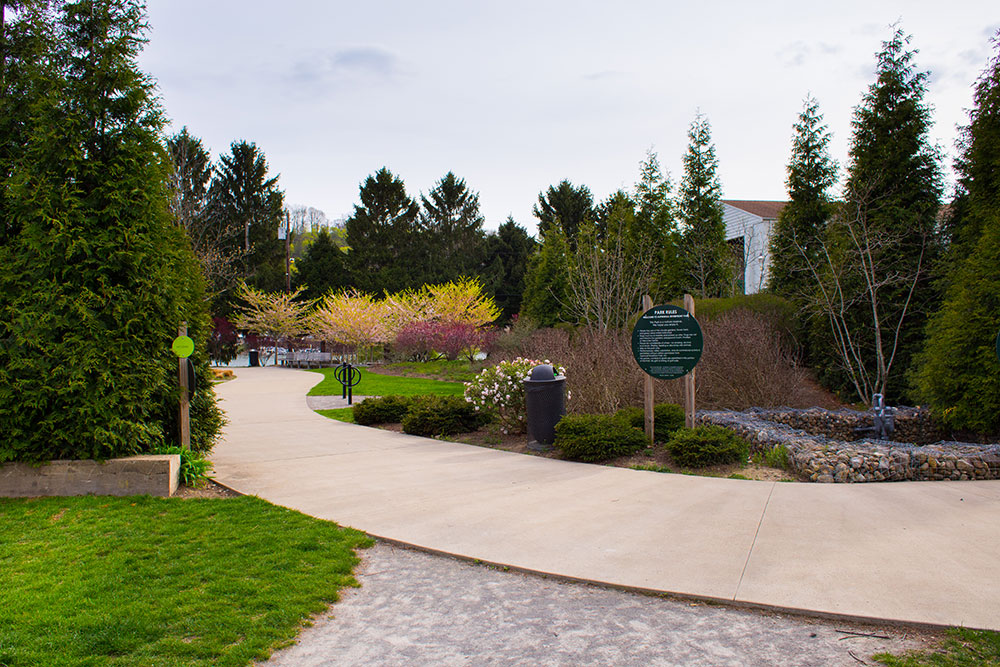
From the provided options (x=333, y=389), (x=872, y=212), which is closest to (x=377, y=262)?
(x=333, y=389)

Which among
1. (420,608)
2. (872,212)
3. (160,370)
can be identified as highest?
(872,212)

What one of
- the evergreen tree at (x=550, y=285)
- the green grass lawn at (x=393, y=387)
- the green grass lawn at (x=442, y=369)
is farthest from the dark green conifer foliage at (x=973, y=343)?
the evergreen tree at (x=550, y=285)

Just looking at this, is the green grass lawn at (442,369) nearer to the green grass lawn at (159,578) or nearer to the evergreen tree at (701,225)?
the evergreen tree at (701,225)

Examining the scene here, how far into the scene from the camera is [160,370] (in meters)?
6.22

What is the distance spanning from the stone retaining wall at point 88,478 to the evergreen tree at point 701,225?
59.4 feet

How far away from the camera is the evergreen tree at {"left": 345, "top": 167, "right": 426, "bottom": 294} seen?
47.9 metres

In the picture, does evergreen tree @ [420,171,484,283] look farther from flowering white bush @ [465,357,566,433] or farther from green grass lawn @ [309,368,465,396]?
flowering white bush @ [465,357,566,433]

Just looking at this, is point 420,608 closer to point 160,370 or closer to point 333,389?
point 160,370

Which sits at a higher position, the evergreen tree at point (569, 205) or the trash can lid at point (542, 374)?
the evergreen tree at point (569, 205)

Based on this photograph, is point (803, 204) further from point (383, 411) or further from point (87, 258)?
point (87, 258)

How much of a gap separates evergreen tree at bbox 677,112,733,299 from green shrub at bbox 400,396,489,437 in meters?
13.5

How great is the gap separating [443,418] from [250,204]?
4135 centimetres

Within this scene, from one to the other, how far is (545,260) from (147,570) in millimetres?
23455

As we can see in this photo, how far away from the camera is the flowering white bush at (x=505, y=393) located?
888 centimetres
